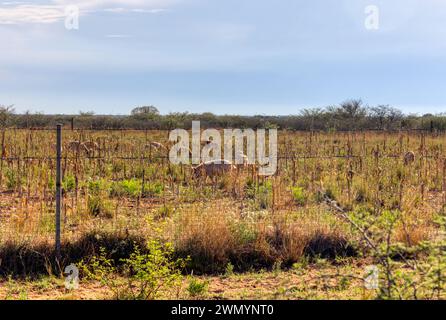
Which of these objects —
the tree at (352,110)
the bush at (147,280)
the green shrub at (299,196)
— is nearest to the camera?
the bush at (147,280)

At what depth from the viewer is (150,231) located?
7.32 meters

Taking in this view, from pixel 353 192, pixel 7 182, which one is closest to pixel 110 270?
pixel 353 192

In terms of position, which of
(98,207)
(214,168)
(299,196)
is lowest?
(98,207)

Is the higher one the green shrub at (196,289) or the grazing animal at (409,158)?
the grazing animal at (409,158)

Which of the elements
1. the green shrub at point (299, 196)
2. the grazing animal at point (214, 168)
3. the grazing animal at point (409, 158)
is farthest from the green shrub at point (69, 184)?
the grazing animal at point (409, 158)

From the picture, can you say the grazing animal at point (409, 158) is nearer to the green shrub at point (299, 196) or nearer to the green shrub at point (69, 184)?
the green shrub at point (299, 196)

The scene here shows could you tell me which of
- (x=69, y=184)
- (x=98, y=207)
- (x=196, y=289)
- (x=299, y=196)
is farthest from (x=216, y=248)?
(x=69, y=184)

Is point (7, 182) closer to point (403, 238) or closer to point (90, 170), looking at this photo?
point (90, 170)

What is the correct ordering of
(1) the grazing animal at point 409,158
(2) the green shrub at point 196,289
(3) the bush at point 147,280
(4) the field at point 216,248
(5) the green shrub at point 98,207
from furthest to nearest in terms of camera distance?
1. (1) the grazing animal at point 409,158
2. (5) the green shrub at point 98,207
3. (2) the green shrub at point 196,289
4. (4) the field at point 216,248
5. (3) the bush at point 147,280

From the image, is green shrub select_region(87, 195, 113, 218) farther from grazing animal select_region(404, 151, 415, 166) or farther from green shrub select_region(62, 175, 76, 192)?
grazing animal select_region(404, 151, 415, 166)

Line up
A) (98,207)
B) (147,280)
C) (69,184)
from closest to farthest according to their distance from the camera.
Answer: (147,280) < (98,207) < (69,184)

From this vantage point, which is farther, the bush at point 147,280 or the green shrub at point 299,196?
the green shrub at point 299,196

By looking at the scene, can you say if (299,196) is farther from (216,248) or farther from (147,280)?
(147,280)

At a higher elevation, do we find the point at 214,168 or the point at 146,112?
the point at 146,112
